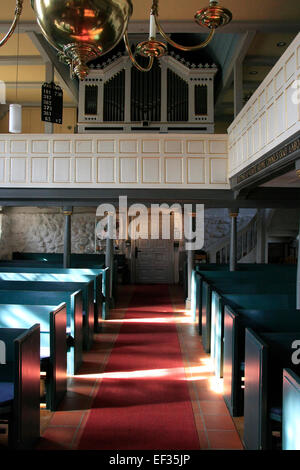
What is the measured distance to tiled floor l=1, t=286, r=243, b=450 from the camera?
3.95 m

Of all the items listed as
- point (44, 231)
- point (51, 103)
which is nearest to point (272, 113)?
A: point (51, 103)

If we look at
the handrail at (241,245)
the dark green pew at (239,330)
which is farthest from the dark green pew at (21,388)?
the handrail at (241,245)

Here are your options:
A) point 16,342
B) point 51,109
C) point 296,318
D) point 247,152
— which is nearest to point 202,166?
point 247,152

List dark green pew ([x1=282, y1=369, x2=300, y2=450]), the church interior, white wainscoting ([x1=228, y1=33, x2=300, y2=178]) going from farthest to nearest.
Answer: white wainscoting ([x1=228, y1=33, x2=300, y2=178]) → the church interior → dark green pew ([x1=282, y1=369, x2=300, y2=450])

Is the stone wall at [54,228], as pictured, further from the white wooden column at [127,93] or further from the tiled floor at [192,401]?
the tiled floor at [192,401]

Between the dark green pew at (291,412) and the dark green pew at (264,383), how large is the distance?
52 centimetres

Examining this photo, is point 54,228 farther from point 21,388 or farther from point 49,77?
point 21,388

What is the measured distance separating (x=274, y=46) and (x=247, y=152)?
4.02 meters

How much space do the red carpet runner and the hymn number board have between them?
516 centimetres

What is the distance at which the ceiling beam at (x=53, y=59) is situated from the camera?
9148 millimetres

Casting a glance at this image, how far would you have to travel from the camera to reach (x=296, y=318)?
4.69 metres

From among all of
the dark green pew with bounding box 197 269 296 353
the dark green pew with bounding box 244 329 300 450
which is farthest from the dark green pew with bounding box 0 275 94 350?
the dark green pew with bounding box 244 329 300 450

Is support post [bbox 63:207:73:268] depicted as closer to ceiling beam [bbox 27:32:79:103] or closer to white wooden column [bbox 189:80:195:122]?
ceiling beam [bbox 27:32:79:103]

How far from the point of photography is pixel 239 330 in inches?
177
